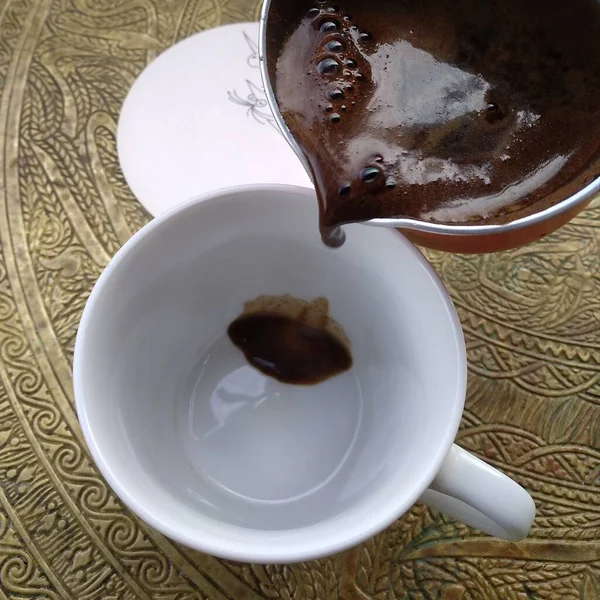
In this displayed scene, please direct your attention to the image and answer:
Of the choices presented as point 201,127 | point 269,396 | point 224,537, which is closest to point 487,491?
point 224,537

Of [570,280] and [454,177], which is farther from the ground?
[454,177]

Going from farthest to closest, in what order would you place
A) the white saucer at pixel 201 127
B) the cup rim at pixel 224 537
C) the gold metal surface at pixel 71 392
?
1. the white saucer at pixel 201 127
2. the gold metal surface at pixel 71 392
3. the cup rim at pixel 224 537

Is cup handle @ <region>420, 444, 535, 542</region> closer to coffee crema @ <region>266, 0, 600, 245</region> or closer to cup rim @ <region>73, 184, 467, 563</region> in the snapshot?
cup rim @ <region>73, 184, 467, 563</region>

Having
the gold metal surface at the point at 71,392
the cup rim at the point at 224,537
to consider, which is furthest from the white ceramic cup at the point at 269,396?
the gold metal surface at the point at 71,392

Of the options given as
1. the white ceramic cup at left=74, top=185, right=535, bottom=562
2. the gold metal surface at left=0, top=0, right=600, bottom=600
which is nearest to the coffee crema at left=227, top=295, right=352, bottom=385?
the white ceramic cup at left=74, top=185, right=535, bottom=562

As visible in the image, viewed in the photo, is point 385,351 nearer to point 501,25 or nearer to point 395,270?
point 395,270

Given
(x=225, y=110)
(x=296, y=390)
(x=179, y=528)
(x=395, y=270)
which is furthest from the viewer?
(x=225, y=110)

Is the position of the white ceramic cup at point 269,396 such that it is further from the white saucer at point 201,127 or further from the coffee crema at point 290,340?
the white saucer at point 201,127

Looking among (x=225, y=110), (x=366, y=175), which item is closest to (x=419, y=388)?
(x=366, y=175)
